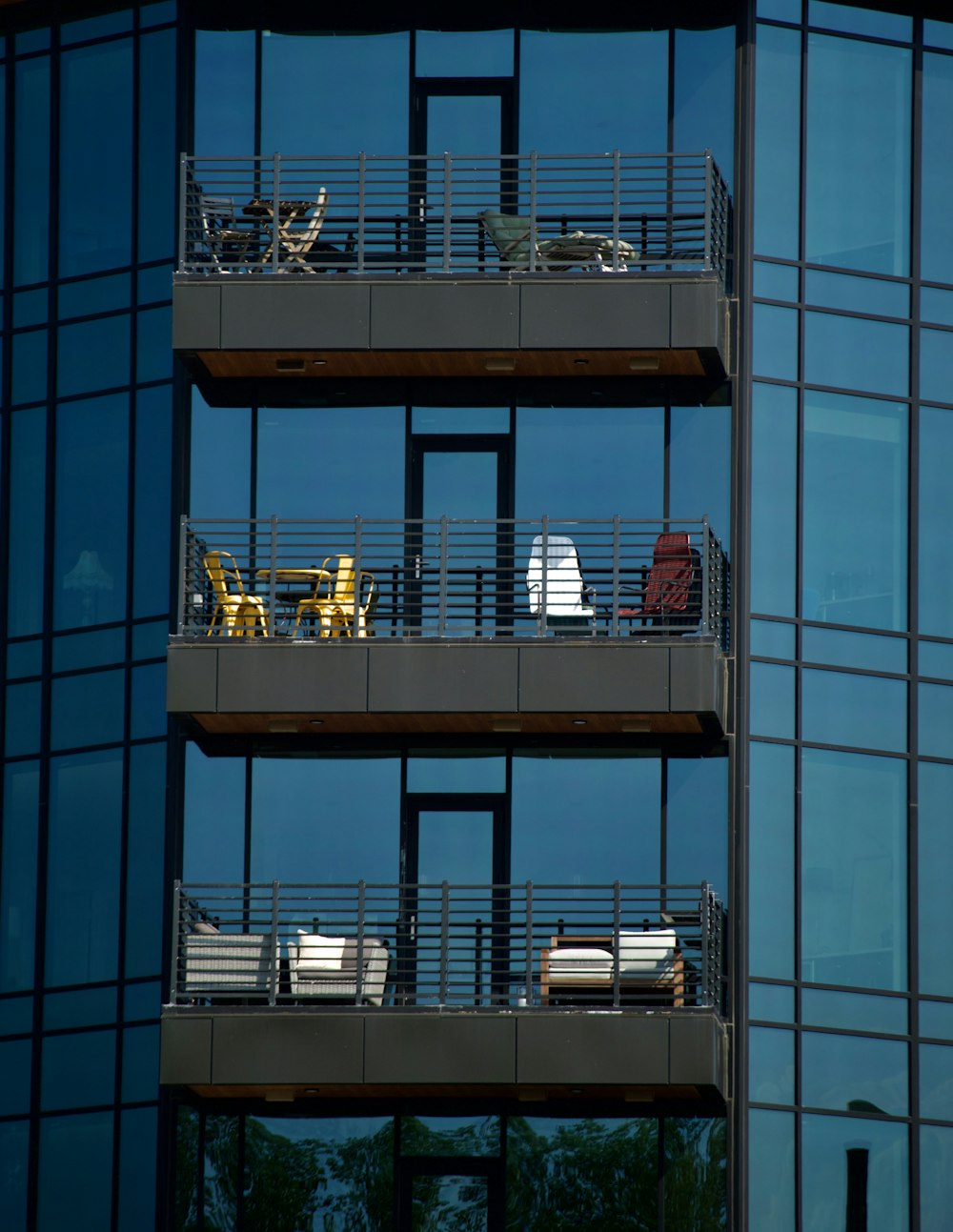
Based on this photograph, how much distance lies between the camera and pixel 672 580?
2192 centimetres

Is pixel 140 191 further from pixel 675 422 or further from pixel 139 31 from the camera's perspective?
pixel 675 422

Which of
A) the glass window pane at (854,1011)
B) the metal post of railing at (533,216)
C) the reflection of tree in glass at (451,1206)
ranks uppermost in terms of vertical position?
the metal post of railing at (533,216)

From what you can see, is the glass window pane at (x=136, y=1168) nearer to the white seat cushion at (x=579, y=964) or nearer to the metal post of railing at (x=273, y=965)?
the metal post of railing at (x=273, y=965)

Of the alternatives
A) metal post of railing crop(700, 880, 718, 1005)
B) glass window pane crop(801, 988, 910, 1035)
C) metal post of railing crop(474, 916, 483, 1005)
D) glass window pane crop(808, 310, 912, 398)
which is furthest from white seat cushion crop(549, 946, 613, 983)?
glass window pane crop(808, 310, 912, 398)

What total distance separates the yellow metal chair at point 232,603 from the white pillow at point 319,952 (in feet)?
9.51

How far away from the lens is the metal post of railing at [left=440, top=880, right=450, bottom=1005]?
20812 mm

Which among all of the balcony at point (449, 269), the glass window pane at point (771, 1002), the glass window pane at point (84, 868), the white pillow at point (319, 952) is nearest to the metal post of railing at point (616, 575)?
the balcony at point (449, 269)

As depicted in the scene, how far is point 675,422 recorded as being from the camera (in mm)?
22859

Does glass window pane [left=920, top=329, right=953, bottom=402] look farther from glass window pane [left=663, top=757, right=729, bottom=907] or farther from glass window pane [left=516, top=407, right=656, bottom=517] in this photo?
glass window pane [left=663, top=757, right=729, bottom=907]

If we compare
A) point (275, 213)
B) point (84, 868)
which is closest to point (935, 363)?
point (275, 213)

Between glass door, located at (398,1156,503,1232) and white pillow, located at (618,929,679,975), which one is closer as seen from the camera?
white pillow, located at (618,929,679,975)

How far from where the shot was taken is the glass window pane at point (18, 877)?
2269cm

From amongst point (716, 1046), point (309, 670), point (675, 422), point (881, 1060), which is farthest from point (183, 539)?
point (881, 1060)

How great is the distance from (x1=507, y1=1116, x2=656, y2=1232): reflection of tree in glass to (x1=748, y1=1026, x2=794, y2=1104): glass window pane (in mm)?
1000
